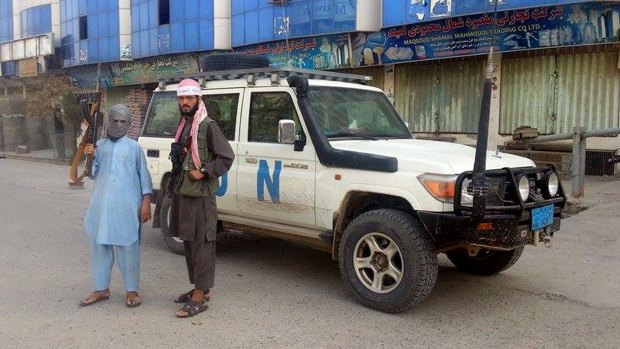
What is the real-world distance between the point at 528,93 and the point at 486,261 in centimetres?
812

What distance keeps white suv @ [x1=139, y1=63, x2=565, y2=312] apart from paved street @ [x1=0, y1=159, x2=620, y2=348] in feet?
1.15

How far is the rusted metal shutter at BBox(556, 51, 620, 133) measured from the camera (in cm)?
1148

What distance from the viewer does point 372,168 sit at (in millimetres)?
4535

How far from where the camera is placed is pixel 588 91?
11.8 metres

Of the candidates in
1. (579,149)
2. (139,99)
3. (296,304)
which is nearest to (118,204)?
(296,304)

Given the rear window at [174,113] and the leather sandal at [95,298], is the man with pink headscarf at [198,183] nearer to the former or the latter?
the leather sandal at [95,298]

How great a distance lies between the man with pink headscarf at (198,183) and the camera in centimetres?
A: 444

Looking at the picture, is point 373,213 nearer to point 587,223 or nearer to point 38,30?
point 587,223

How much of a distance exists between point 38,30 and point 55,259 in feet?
89.8

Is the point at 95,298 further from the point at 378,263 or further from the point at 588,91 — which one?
the point at 588,91

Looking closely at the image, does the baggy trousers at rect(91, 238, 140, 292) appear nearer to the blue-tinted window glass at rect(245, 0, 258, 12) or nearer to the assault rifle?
Answer: the assault rifle

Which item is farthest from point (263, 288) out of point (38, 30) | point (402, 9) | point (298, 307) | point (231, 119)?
point (38, 30)

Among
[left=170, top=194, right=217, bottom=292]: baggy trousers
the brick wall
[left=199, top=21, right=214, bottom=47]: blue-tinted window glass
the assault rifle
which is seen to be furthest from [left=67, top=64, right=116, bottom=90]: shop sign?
[left=170, top=194, right=217, bottom=292]: baggy trousers

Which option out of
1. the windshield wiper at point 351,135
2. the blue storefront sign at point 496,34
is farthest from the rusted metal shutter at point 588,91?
the windshield wiper at point 351,135
